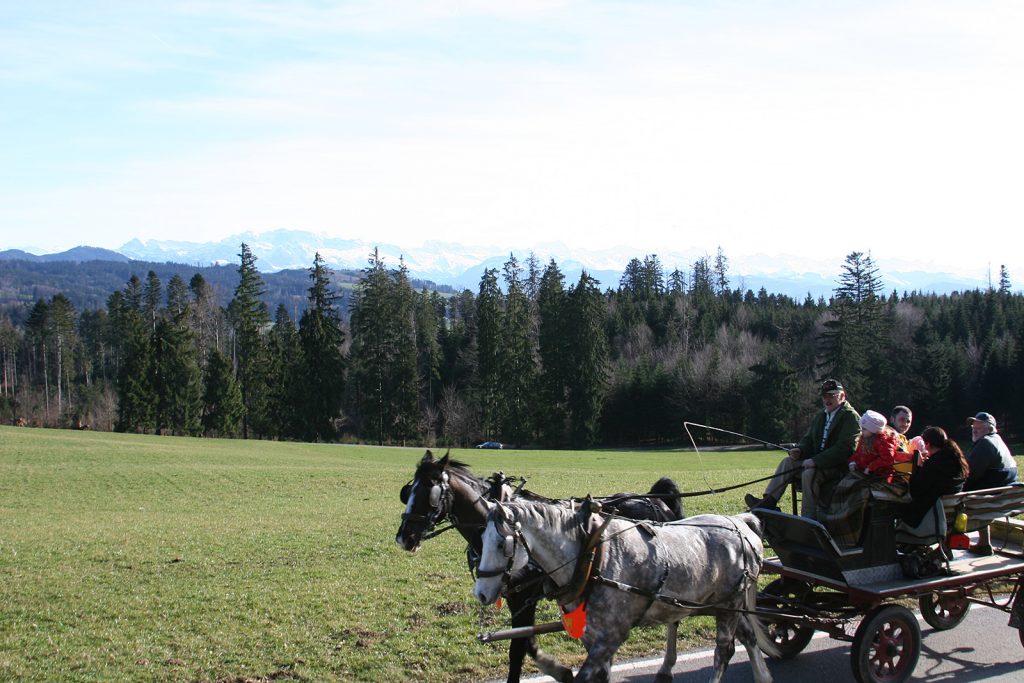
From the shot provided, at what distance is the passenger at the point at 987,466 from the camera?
32.7ft

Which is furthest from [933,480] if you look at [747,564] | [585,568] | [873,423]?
[585,568]

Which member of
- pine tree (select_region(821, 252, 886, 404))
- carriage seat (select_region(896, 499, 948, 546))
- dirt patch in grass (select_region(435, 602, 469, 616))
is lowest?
dirt patch in grass (select_region(435, 602, 469, 616))

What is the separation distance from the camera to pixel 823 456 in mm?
9203

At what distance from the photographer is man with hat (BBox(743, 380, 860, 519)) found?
9.23 m

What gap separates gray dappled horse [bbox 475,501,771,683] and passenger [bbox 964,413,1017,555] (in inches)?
153

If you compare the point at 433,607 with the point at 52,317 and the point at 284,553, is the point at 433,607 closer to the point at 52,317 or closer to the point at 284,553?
the point at 284,553

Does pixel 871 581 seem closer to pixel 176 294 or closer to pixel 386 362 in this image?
pixel 386 362

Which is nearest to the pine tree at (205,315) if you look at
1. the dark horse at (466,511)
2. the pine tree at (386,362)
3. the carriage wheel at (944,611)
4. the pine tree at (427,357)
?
the pine tree at (427,357)

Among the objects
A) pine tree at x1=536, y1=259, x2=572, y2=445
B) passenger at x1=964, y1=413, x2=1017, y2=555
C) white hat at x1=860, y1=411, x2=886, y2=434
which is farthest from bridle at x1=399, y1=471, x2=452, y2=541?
pine tree at x1=536, y1=259, x2=572, y2=445

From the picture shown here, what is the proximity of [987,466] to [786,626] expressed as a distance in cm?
321

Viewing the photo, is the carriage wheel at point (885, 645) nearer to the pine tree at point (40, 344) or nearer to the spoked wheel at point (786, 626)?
the spoked wheel at point (786, 626)

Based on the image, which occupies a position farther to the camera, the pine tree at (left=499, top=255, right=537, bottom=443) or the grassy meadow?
the pine tree at (left=499, top=255, right=537, bottom=443)

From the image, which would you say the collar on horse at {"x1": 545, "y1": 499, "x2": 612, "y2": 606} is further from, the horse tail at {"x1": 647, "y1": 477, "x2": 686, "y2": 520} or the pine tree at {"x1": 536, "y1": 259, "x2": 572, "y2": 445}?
the pine tree at {"x1": 536, "y1": 259, "x2": 572, "y2": 445}

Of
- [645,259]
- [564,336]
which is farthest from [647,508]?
[645,259]
